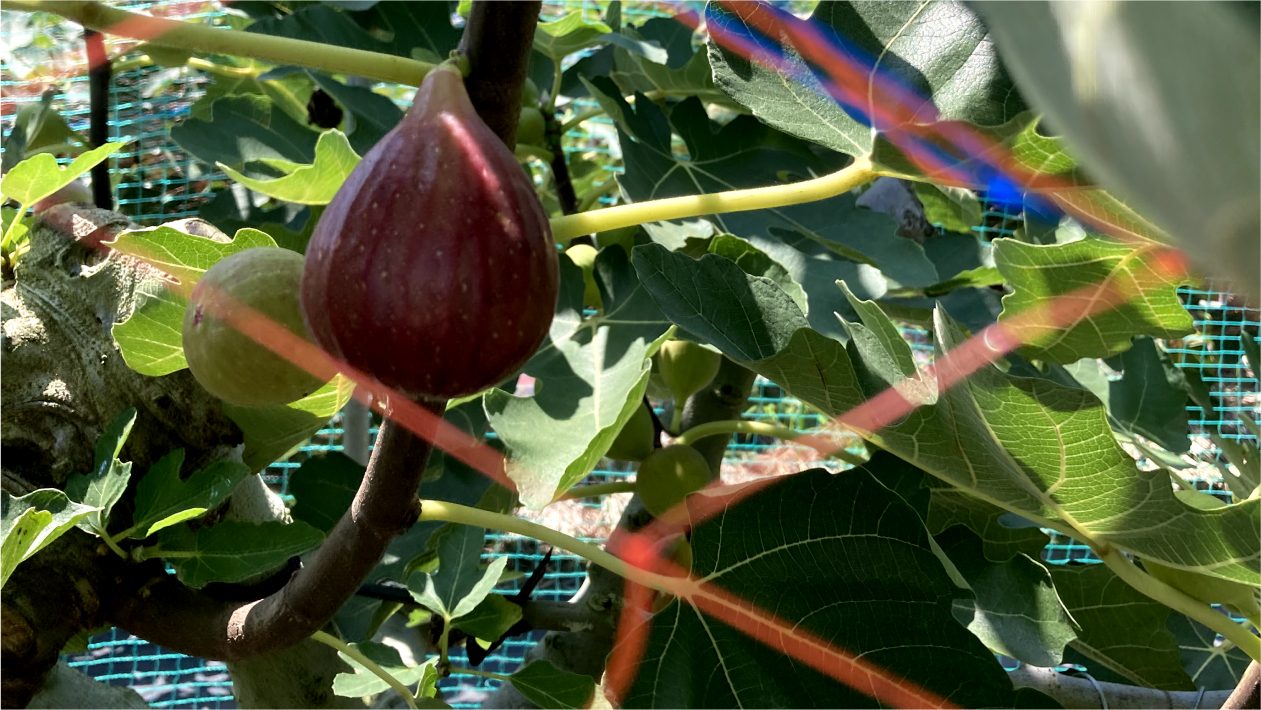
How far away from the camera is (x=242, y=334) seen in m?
0.41

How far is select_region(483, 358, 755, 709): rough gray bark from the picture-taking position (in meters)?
0.88

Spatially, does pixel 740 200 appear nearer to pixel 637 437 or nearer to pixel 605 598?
pixel 637 437

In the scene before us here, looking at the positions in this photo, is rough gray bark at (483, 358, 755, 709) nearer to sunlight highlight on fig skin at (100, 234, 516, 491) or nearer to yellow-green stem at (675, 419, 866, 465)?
yellow-green stem at (675, 419, 866, 465)

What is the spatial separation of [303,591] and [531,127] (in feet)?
1.74

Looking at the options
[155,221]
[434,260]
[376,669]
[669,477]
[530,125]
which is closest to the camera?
[434,260]

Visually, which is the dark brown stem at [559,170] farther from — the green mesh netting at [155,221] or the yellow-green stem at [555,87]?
the green mesh netting at [155,221]

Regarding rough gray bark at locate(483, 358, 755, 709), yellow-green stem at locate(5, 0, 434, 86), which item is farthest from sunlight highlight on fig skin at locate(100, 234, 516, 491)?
rough gray bark at locate(483, 358, 755, 709)

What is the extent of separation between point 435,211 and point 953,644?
1.55ft

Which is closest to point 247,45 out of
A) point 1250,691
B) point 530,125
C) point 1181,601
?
point 530,125

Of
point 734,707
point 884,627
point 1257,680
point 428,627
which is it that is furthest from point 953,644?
point 428,627

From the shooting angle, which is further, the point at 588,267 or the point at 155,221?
the point at 155,221

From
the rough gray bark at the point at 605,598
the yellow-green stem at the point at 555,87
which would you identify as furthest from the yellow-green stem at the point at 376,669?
the yellow-green stem at the point at 555,87

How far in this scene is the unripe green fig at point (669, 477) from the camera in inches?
31.2

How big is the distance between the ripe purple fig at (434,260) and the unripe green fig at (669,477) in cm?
51
